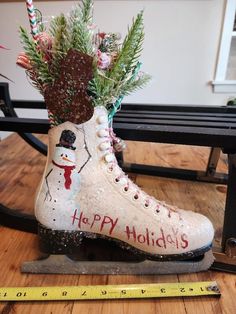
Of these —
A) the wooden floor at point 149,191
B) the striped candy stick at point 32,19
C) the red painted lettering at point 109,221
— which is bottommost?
the wooden floor at point 149,191

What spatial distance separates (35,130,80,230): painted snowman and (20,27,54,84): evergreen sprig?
0.26 feet

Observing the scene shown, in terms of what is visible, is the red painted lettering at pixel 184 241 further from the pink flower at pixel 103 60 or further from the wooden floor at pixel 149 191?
the pink flower at pixel 103 60

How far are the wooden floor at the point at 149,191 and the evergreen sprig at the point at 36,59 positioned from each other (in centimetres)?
30

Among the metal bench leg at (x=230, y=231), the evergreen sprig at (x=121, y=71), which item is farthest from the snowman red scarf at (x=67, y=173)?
the metal bench leg at (x=230, y=231)

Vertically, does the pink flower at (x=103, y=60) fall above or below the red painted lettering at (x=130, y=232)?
above

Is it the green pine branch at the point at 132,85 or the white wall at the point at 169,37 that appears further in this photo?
the white wall at the point at 169,37

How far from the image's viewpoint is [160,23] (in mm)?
1215

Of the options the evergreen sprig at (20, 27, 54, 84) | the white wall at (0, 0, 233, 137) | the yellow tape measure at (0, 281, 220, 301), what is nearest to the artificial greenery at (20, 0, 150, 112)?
the evergreen sprig at (20, 27, 54, 84)

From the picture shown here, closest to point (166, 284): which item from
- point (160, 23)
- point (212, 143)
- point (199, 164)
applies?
point (212, 143)

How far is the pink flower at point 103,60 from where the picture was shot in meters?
0.37

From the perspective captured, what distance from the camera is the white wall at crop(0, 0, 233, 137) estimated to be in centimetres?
119

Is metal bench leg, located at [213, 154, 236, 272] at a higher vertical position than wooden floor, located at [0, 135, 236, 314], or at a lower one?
higher

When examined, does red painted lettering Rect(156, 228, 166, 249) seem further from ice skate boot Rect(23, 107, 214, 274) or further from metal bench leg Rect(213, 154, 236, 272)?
metal bench leg Rect(213, 154, 236, 272)

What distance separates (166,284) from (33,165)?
59 cm
